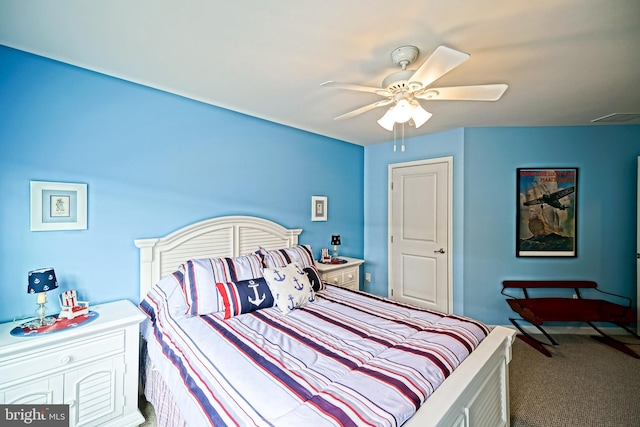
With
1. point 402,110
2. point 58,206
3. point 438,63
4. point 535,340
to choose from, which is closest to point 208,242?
point 58,206

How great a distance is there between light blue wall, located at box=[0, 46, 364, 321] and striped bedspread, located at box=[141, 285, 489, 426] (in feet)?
1.70

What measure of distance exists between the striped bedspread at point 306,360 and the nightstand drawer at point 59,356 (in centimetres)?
24

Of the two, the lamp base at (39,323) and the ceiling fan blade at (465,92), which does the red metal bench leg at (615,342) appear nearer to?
the ceiling fan blade at (465,92)

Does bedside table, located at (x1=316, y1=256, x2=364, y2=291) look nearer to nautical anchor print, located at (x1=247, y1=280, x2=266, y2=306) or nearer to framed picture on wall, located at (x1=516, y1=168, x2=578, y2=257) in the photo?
nautical anchor print, located at (x1=247, y1=280, x2=266, y2=306)

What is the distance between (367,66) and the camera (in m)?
1.92

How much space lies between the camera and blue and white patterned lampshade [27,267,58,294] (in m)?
Answer: 1.61

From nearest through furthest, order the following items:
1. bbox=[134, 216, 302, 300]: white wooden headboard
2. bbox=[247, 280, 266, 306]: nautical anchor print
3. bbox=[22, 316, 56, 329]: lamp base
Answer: bbox=[22, 316, 56, 329]: lamp base → bbox=[247, 280, 266, 306]: nautical anchor print → bbox=[134, 216, 302, 300]: white wooden headboard

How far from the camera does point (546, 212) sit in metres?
3.32

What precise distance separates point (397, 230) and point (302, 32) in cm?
300

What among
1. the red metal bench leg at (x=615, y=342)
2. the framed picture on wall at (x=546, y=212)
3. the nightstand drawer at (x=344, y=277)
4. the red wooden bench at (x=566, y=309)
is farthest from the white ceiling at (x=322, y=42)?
the red metal bench leg at (x=615, y=342)

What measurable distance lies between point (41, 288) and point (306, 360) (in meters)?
1.57

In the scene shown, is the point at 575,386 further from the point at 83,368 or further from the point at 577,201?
the point at 83,368

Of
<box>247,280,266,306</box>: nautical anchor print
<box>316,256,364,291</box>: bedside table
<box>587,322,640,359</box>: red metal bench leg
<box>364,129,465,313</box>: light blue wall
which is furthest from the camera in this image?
<box>364,129,465,313</box>: light blue wall

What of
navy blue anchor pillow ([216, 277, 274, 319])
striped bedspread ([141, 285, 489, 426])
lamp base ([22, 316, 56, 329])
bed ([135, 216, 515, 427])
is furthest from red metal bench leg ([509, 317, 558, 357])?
lamp base ([22, 316, 56, 329])
